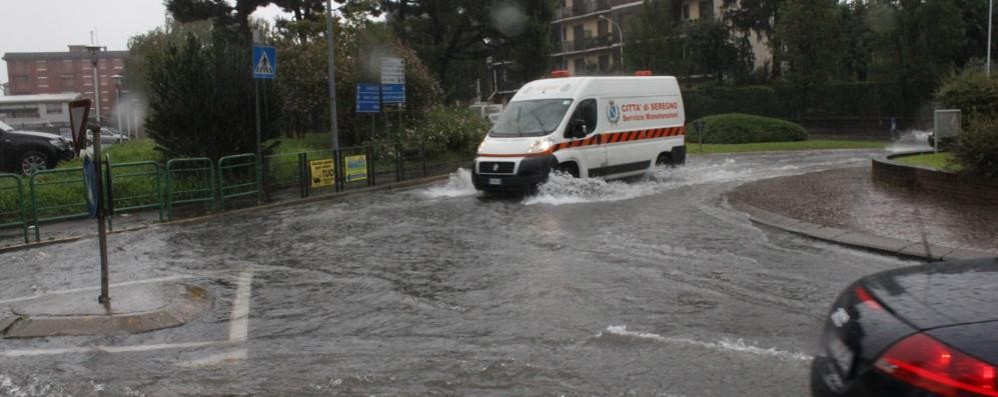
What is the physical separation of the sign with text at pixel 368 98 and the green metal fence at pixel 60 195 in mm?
8042

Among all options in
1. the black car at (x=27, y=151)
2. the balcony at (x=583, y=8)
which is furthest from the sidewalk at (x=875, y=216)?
the balcony at (x=583, y=8)

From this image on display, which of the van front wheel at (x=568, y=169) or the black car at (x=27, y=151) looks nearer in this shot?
the van front wheel at (x=568, y=169)

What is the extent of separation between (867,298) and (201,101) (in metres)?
16.6

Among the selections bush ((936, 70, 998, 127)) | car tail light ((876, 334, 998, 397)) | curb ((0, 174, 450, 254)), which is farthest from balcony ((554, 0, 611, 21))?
car tail light ((876, 334, 998, 397))

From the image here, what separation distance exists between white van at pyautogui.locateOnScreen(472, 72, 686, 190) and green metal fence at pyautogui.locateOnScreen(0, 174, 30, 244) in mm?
7692

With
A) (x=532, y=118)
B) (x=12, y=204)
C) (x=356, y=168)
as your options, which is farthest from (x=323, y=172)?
(x=12, y=204)

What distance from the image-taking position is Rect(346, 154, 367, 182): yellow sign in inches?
773

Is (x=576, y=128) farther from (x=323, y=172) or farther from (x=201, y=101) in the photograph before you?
(x=201, y=101)

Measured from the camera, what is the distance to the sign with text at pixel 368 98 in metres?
21.5

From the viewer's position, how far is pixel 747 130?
3284 centimetres

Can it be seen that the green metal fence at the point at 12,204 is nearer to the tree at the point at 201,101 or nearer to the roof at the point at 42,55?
the tree at the point at 201,101

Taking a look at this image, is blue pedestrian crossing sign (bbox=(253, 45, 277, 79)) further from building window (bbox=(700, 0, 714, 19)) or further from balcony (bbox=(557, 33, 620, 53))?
balcony (bbox=(557, 33, 620, 53))

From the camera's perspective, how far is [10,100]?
34.2m

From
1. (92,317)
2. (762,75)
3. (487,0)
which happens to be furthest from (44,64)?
(92,317)
